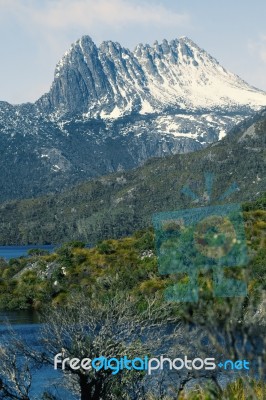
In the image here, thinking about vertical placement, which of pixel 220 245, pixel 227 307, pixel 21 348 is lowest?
pixel 21 348

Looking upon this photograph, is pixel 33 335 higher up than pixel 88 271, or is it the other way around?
pixel 88 271

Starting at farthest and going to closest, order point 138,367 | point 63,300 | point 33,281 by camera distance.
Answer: point 33,281, point 63,300, point 138,367

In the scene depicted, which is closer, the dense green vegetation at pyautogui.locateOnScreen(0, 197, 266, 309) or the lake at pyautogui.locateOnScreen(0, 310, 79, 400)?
the lake at pyautogui.locateOnScreen(0, 310, 79, 400)

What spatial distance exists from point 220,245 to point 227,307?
91cm

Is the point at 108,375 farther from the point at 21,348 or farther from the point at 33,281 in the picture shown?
the point at 33,281

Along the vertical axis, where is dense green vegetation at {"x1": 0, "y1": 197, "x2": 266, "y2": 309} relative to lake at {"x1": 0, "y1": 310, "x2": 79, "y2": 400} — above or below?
above

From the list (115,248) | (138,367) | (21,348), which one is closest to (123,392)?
(138,367)

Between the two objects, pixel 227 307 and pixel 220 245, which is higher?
pixel 220 245

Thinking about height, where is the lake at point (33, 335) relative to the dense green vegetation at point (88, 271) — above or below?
below

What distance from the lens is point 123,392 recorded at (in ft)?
63.8

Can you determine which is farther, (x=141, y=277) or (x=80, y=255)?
(x=80, y=255)

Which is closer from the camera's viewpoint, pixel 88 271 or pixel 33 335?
pixel 33 335

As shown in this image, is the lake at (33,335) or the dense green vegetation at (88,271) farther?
the dense green vegetation at (88,271)

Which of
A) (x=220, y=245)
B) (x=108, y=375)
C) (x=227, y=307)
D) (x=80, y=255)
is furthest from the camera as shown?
(x=80, y=255)
